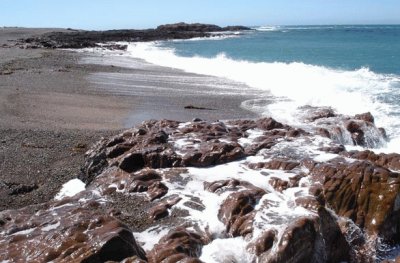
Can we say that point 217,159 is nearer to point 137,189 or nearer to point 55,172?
point 137,189


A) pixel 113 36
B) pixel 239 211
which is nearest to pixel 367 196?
pixel 239 211

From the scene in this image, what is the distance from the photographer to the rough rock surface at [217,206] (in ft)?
21.0

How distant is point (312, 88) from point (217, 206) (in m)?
16.3

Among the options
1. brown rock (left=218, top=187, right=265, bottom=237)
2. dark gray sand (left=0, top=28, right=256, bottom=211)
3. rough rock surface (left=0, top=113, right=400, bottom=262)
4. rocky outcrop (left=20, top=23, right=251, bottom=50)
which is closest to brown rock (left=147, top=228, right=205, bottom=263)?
rough rock surface (left=0, top=113, right=400, bottom=262)

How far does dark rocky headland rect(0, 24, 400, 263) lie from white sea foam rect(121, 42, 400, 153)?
4308mm

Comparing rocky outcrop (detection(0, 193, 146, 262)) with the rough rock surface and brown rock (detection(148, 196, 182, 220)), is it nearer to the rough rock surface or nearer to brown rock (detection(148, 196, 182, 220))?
the rough rock surface

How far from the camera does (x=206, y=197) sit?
27.8ft

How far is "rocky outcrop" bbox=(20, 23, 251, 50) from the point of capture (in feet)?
182

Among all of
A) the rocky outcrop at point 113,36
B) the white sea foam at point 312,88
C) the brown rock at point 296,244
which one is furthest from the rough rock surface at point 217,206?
the rocky outcrop at point 113,36

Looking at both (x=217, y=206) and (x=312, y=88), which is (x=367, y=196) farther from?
(x=312, y=88)

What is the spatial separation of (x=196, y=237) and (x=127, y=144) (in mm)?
4552

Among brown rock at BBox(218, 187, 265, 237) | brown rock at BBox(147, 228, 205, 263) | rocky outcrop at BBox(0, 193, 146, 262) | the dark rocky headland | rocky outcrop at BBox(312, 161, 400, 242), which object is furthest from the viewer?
rocky outcrop at BBox(312, 161, 400, 242)

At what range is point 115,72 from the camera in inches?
1150

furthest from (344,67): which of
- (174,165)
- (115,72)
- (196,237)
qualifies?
(196,237)
